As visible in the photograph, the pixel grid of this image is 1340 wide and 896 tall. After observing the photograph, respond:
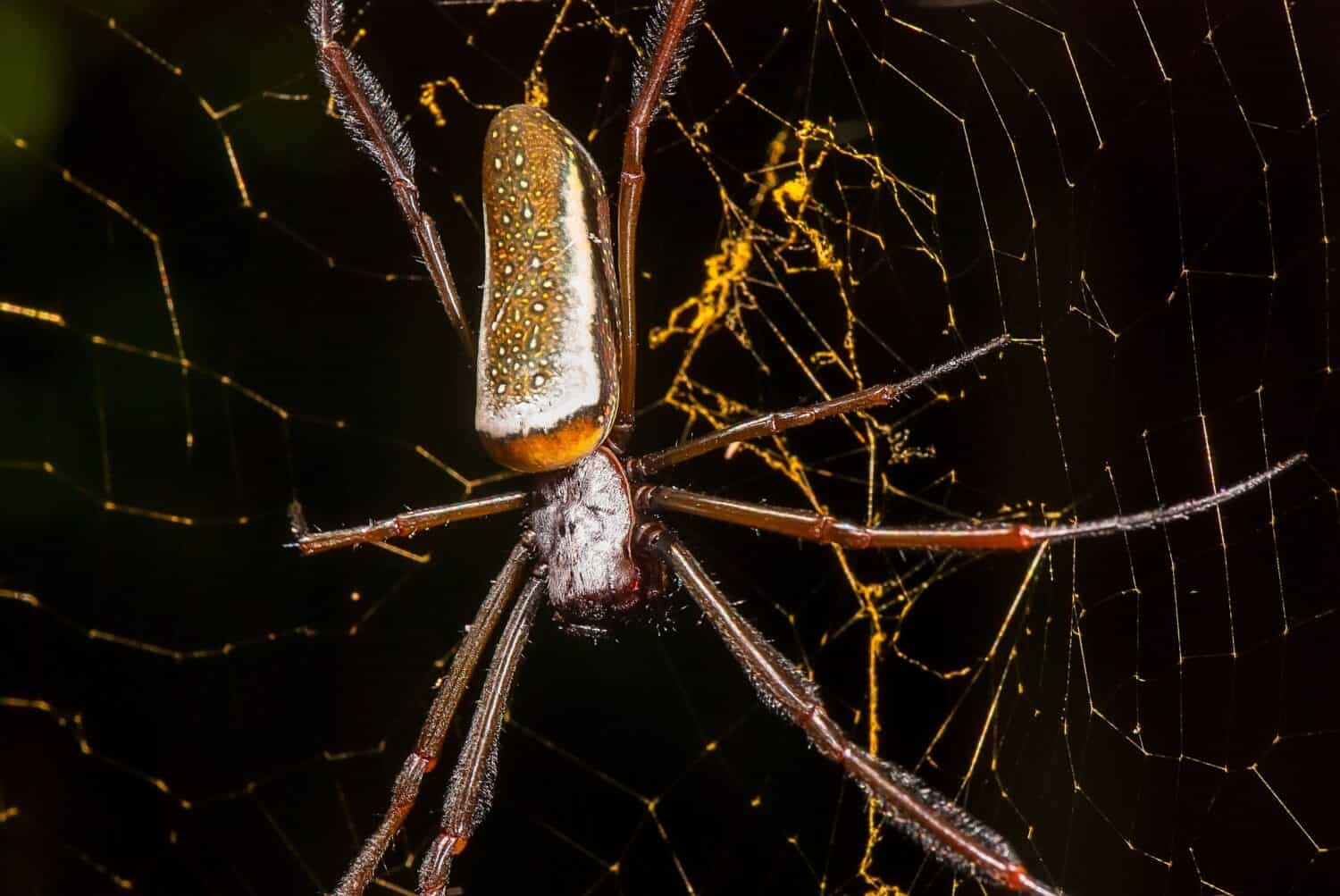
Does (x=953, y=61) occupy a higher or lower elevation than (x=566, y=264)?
higher

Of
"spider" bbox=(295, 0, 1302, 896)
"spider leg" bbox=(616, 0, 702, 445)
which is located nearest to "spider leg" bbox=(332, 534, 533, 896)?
"spider" bbox=(295, 0, 1302, 896)

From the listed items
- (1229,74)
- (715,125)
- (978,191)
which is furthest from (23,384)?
(1229,74)

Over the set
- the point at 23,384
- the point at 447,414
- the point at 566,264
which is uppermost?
the point at 566,264

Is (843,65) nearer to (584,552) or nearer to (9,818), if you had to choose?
(584,552)

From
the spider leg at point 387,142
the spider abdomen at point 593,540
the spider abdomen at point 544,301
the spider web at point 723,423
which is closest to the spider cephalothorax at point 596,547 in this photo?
the spider abdomen at point 593,540

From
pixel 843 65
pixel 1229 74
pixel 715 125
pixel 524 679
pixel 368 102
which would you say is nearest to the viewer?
pixel 1229 74

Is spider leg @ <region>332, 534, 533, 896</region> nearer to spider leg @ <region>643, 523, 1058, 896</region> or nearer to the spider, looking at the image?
the spider

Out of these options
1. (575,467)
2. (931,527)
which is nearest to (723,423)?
(575,467)
